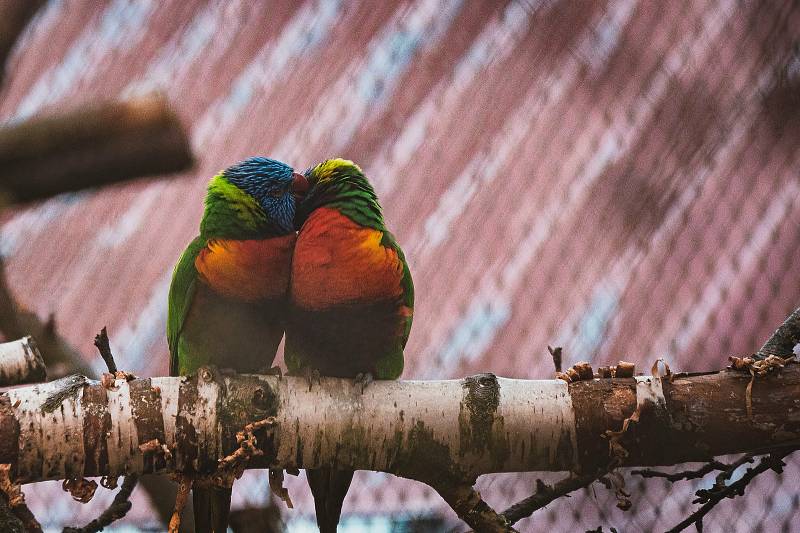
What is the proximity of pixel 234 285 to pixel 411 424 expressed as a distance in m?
0.50

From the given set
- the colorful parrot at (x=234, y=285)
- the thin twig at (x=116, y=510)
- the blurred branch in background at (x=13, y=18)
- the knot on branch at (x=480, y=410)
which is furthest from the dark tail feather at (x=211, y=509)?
the blurred branch in background at (x=13, y=18)

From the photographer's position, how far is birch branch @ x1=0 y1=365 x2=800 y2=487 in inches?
40.5

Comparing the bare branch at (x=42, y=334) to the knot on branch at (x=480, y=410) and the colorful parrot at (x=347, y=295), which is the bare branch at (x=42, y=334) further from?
the knot on branch at (x=480, y=410)

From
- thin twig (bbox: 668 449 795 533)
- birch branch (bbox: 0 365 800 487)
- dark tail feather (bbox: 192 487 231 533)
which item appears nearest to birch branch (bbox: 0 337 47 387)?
birch branch (bbox: 0 365 800 487)

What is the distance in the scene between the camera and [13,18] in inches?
29.4

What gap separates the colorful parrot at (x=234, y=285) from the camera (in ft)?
4.75

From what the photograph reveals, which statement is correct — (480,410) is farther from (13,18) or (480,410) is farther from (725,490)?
(13,18)

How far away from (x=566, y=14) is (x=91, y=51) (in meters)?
1.08

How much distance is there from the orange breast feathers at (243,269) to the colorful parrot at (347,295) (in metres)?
0.04

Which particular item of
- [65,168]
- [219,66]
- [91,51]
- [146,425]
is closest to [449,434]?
[146,425]

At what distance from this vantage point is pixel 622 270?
6.23 feet

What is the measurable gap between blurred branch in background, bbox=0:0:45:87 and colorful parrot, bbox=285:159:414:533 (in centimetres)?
73

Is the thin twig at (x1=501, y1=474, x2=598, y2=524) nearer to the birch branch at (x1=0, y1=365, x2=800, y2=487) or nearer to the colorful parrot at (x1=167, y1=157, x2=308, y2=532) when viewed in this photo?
the birch branch at (x1=0, y1=365, x2=800, y2=487)

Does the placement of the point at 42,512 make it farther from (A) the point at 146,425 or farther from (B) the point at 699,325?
(B) the point at 699,325
